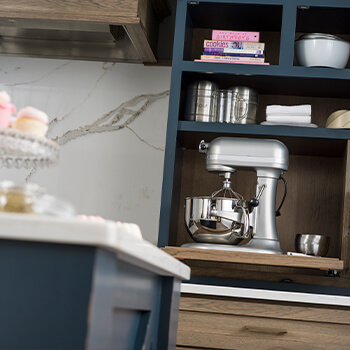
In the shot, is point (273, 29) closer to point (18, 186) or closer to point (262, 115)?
point (262, 115)

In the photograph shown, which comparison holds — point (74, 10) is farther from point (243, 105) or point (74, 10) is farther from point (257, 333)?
point (257, 333)

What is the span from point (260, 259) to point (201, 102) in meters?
0.75

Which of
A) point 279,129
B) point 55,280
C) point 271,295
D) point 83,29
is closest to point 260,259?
point 271,295

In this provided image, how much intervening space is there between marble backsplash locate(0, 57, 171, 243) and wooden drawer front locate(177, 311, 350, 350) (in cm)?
83

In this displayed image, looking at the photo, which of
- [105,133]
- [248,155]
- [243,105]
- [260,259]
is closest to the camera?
[260,259]

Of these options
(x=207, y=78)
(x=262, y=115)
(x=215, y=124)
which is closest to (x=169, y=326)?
(x=215, y=124)

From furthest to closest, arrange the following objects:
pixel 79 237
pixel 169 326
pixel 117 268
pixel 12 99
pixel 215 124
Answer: pixel 12 99, pixel 215 124, pixel 169 326, pixel 117 268, pixel 79 237

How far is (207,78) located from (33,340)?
6.74 ft

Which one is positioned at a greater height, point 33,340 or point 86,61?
point 86,61

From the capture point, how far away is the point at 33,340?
1.90 ft

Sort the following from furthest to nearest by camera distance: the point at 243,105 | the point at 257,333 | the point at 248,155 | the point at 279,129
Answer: the point at 243,105, the point at 279,129, the point at 248,155, the point at 257,333

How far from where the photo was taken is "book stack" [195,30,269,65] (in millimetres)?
2371

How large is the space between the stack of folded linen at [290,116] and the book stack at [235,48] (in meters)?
0.21

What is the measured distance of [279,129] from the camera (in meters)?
2.33
